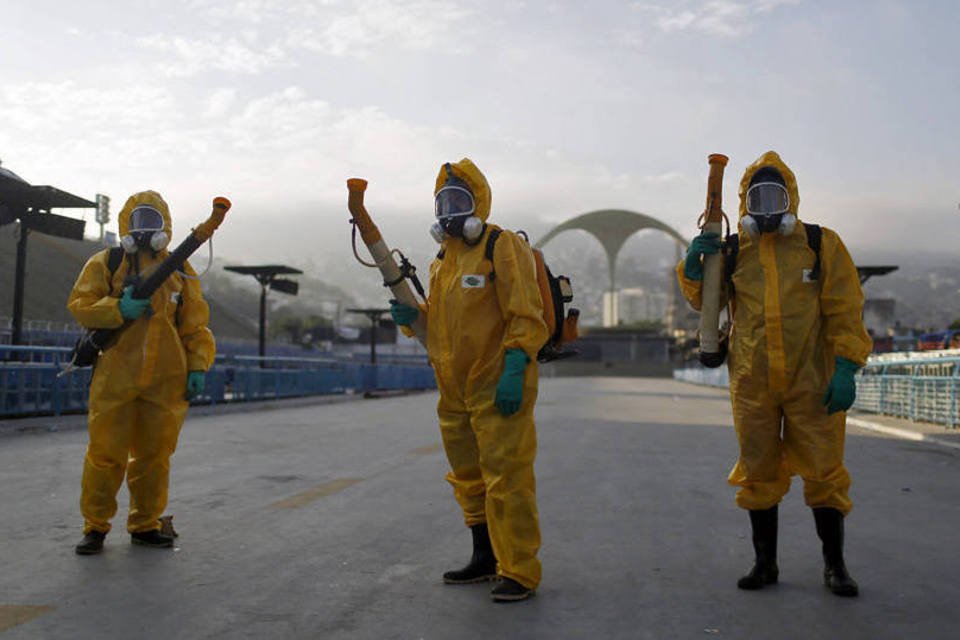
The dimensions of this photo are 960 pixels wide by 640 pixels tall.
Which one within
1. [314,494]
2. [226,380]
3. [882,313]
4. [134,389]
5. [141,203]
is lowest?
[314,494]

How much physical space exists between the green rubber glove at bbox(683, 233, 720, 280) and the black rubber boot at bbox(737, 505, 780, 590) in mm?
1125

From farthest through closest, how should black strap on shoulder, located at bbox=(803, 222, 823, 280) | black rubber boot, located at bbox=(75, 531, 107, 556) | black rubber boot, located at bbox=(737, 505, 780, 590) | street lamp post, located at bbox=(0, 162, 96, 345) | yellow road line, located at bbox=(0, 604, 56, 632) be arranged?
1. street lamp post, located at bbox=(0, 162, 96, 345)
2. black rubber boot, located at bbox=(75, 531, 107, 556)
3. black strap on shoulder, located at bbox=(803, 222, 823, 280)
4. black rubber boot, located at bbox=(737, 505, 780, 590)
5. yellow road line, located at bbox=(0, 604, 56, 632)

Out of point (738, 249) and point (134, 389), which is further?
point (134, 389)

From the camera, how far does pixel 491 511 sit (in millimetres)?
3822

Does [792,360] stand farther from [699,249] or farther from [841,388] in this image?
[699,249]

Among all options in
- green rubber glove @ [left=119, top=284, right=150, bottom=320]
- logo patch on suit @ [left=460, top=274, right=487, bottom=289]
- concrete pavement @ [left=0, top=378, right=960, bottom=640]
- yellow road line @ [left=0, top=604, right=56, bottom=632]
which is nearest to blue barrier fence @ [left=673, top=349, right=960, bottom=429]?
concrete pavement @ [left=0, top=378, right=960, bottom=640]

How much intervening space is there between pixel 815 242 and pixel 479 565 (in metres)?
2.08

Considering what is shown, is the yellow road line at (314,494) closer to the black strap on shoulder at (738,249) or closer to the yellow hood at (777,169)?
the black strap on shoulder at (738,249)

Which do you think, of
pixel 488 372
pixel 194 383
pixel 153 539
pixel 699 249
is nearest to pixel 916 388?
pixel 699 249

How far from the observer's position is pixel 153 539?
470 centimetres

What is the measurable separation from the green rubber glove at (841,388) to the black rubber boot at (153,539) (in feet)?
10.9

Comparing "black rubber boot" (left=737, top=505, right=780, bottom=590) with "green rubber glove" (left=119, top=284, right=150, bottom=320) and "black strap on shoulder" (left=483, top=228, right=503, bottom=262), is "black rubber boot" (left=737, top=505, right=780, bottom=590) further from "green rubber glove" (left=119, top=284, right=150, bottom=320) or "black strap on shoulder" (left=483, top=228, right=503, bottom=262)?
"green rubber glove" (left=119, top=284, right=150, bottom=320)

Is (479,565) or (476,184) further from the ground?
(476,184)

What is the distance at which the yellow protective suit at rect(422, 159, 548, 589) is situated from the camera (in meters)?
3.79
